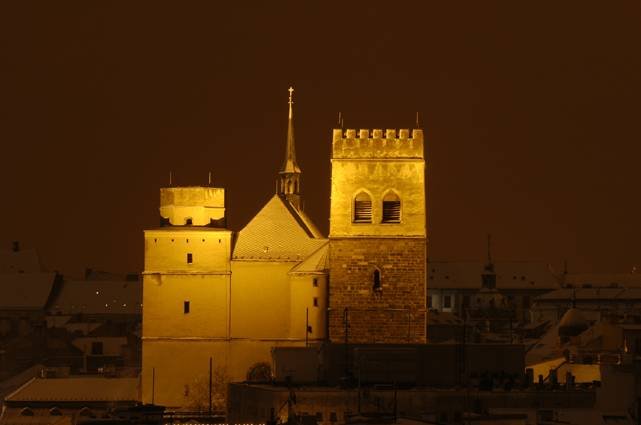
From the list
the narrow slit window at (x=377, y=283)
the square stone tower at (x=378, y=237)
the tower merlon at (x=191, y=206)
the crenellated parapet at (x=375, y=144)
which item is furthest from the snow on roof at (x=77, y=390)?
the crenellated parapet at (x=375, y=144)

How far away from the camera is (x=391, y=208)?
304ft

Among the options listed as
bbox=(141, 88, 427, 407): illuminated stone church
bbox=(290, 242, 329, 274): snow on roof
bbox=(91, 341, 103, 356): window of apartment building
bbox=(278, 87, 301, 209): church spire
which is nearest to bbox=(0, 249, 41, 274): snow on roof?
bbox=(91, 341, 103, 356): window of apartment building

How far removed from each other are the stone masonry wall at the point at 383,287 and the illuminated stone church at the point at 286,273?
1.5 inches

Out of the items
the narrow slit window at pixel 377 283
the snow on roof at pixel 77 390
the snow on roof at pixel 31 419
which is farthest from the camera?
the snow on roof at pixel 77 390

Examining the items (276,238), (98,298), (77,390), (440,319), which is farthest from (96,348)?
(98,298)

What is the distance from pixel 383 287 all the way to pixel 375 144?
5632 millimetres

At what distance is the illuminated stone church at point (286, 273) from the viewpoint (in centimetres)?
9250

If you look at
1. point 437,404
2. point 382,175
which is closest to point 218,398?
point 382,175

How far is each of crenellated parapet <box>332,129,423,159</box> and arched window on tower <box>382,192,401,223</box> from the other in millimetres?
1579

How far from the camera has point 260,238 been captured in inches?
4023

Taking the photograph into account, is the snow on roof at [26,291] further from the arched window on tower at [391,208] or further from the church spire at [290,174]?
the arched window on tower at [391,208]

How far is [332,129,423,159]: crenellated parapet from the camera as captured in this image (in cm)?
9288

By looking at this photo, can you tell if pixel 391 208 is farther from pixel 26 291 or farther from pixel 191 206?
pixel 26 291

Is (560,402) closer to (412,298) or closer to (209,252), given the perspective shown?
(412,298)
